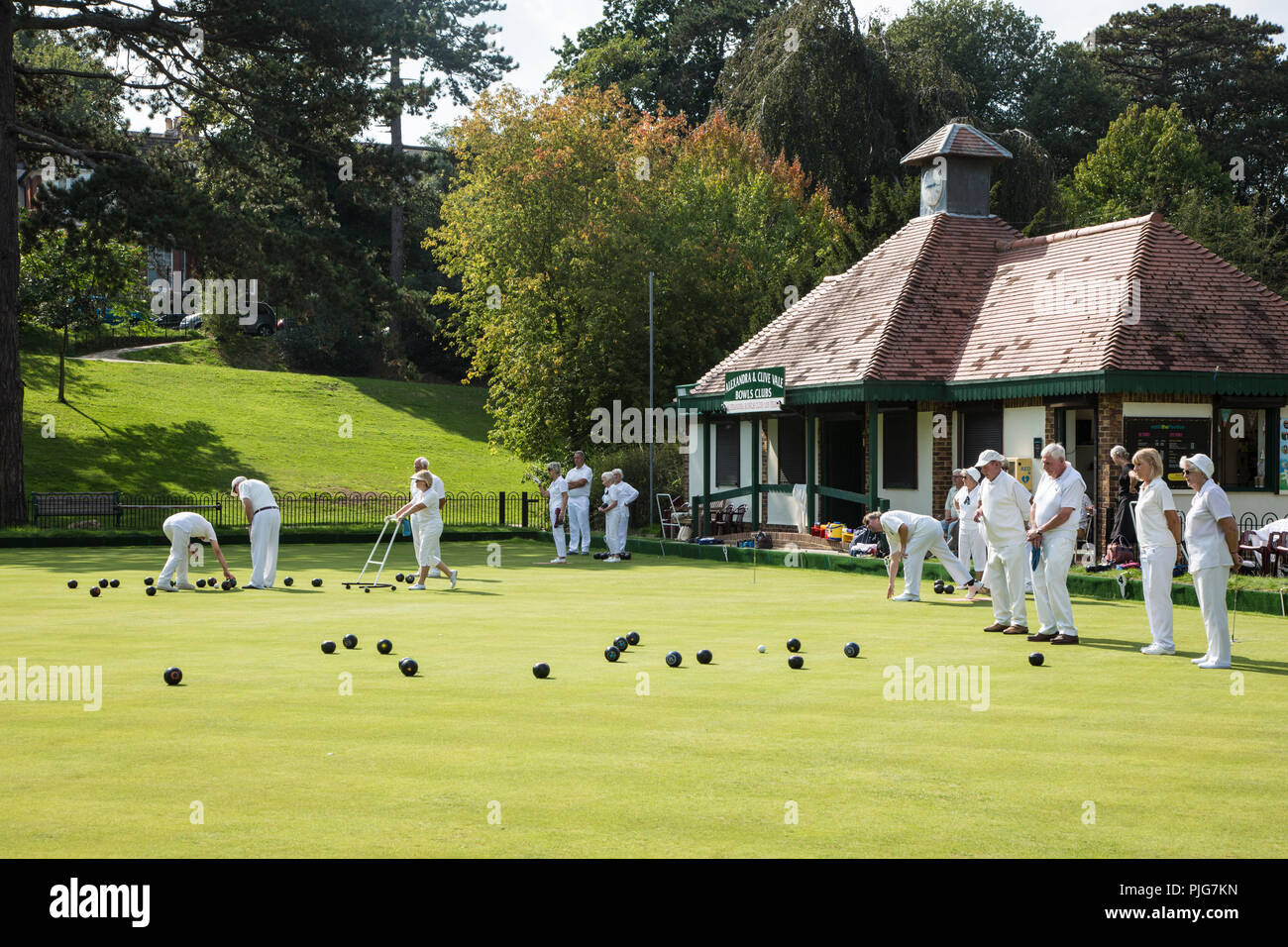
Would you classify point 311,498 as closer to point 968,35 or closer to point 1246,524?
point 1246,524

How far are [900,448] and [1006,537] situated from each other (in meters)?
13.1

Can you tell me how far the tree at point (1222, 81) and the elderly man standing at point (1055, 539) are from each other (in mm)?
47956

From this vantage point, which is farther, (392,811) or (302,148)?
(302,148)

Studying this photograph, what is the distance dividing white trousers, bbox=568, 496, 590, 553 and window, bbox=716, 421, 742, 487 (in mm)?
5642

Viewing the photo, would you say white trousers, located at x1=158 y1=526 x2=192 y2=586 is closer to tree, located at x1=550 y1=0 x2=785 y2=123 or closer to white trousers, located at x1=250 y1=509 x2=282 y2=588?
white trousers, located at x1=250 y1=509 x2=282 y2=588

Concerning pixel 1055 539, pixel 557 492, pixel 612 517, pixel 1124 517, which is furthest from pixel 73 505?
pixel 1055 539

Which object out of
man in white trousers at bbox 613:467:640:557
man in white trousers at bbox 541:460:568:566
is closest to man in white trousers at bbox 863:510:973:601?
man in white trousers at bbox 541:460:568:566

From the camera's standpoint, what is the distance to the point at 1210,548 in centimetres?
1179

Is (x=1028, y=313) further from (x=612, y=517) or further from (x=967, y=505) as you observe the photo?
(x=612, y=517)

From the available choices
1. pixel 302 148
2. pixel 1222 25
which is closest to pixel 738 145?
pixel 302 148

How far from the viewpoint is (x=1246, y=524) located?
75.7ft

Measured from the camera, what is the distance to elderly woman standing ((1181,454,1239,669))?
37.8ft

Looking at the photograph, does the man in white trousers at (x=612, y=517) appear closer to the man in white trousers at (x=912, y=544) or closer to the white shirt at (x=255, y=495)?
the white shirt at (x=255, y=495)

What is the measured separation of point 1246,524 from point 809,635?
1291 cm
